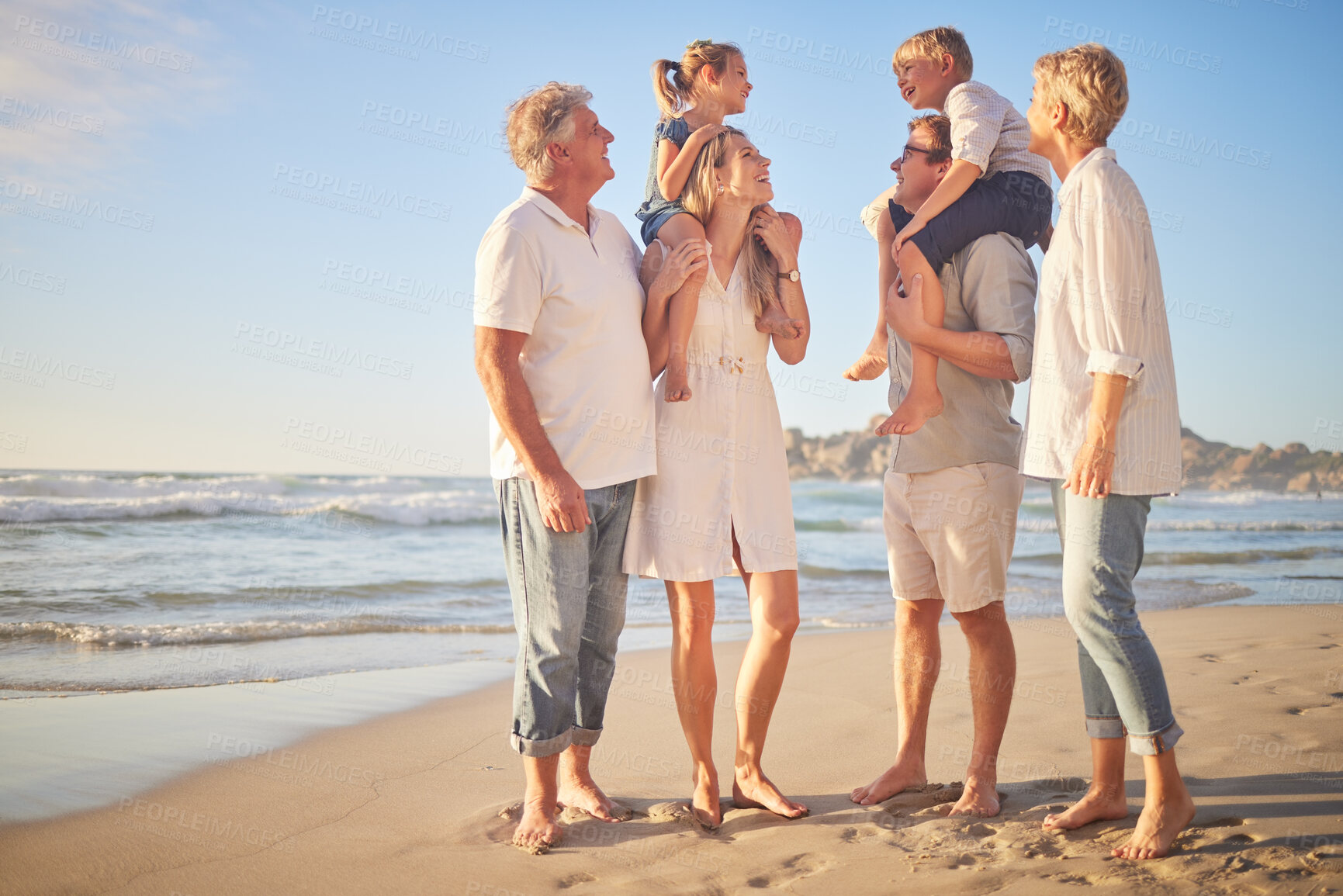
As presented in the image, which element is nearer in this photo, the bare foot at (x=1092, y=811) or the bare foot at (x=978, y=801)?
the bare foot at (x=1092, y=811)

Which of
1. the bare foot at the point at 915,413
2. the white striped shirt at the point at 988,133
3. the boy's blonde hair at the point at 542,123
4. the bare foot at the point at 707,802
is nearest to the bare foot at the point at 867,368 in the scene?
the bare foot at the point at 915,413

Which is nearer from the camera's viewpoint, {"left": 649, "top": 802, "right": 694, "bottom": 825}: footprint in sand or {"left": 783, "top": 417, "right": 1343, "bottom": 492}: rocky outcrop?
{"left": 649, "top": 802, "right": 694, "bottom": 825}: footprint in sand

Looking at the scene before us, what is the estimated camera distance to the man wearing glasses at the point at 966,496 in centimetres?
279

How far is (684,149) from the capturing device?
309 centimetres

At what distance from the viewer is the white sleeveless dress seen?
2.83 metres

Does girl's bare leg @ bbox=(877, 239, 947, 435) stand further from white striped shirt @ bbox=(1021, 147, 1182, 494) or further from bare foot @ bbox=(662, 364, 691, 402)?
bare foot @ bbox=(662, 364, 691, 402)

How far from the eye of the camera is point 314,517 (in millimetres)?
14555

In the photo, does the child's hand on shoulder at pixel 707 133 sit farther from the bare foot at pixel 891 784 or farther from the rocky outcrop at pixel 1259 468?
the rocky outcrop at pixel 1259 468

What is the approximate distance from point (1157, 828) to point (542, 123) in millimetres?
2704

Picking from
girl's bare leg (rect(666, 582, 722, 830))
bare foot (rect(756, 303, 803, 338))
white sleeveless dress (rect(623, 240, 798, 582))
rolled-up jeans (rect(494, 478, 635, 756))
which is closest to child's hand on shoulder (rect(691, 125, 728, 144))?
white sleeveless dress (rect(623, 240, 798, 582))

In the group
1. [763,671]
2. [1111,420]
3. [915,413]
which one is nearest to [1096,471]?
[1111,420]

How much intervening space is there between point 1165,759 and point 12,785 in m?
3.73

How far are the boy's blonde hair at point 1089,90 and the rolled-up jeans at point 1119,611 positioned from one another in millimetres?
1050

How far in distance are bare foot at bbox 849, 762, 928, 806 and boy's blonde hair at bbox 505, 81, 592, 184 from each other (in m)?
2.31
